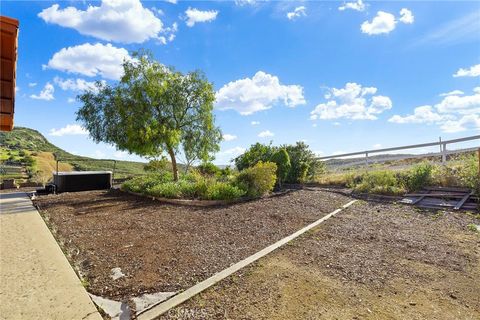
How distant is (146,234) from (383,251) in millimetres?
4113

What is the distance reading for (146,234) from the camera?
17.6 feet

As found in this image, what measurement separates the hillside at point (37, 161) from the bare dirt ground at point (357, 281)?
12107mm

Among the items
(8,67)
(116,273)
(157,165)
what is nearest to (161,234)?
(116,273)

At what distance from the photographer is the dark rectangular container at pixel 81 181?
11.7 m

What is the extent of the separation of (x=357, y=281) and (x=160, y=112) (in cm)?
1029

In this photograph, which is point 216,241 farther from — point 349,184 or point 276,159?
point 349,184

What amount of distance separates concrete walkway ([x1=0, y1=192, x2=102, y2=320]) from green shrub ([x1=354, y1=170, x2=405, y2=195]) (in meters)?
9.22

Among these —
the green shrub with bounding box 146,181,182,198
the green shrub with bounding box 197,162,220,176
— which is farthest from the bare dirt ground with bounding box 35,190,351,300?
the green shrub with bounding box 197,162,220,176

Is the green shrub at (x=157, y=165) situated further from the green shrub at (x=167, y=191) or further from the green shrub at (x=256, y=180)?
the green shrub at (x=256, y=180)

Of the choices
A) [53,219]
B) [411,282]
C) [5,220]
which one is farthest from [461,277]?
[5,220]

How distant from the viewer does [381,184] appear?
33.3 ft

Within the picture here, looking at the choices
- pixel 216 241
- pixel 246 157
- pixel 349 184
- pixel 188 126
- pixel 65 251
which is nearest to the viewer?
pixel 65 251

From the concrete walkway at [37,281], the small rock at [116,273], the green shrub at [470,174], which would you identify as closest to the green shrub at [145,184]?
the concrete walkway at [37,281]

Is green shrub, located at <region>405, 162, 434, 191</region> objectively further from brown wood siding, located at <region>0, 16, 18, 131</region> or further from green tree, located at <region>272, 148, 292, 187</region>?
brown wood siding, located at <region>0, 16, 18, 131</region>
